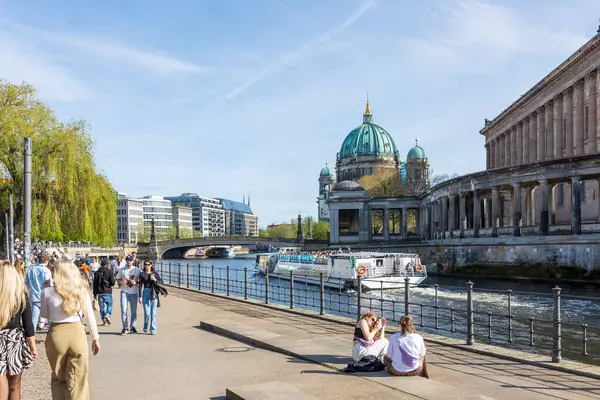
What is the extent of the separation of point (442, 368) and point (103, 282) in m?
10.5

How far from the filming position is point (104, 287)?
62.0ft

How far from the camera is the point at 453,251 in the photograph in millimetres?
69375

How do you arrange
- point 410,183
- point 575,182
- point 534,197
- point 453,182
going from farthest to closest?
1. point 410,183
2. point 534,197
3. point 453,182
4. point 575,182

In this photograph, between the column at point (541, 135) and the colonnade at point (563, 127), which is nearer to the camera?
the colonnade at point (563, 127)

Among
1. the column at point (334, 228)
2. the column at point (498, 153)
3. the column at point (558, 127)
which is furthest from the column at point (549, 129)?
the column at point (334, 228)

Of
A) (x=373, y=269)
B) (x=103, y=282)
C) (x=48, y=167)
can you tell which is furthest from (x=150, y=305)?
(x=373, y=269)

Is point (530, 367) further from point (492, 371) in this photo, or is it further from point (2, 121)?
point (2, 121)

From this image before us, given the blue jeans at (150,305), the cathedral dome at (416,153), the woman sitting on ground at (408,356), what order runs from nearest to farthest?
the woman sitting on ground at (408,356), the blue jeans at (150,305), the cathedral dome at (416,153)

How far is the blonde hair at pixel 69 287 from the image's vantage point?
798 cm

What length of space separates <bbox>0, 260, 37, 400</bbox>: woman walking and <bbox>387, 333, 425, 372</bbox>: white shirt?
237 inches

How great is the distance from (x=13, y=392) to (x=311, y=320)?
12648mm

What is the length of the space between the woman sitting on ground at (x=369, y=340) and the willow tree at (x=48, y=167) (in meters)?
27.6

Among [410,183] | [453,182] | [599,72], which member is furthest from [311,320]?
[410,183]

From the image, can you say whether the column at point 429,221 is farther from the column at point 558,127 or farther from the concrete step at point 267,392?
the concrete step at point 267,392
